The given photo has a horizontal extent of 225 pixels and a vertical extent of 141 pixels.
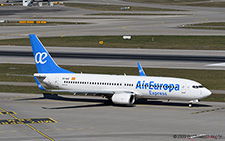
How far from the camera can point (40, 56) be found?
6219 cm

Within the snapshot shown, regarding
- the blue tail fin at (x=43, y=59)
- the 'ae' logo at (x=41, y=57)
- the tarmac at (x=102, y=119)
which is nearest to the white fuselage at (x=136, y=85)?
the blue tail fin at (x=43, y=59)

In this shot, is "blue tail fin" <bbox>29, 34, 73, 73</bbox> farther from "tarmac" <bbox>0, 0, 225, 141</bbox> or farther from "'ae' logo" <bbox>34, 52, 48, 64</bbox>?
"tarmac" <bbox>0, 0, 225, 141</bbox>

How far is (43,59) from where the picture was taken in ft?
204

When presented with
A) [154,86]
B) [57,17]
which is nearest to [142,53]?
[154,86]

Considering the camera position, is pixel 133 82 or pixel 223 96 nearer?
pixel 133 82

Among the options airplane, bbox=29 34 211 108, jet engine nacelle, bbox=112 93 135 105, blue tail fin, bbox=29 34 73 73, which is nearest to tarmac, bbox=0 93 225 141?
jet engine nacelle, bbox=112 93 135 105

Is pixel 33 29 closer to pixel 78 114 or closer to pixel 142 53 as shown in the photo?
pixel 142 53

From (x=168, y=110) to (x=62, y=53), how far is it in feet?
192

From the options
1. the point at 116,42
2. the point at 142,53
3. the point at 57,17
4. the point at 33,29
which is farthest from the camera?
the point at 57,17

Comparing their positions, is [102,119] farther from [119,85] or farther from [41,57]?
[41,57]

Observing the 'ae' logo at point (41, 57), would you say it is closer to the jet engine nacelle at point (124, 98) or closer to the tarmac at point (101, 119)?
the tarmac at point (101, 119)

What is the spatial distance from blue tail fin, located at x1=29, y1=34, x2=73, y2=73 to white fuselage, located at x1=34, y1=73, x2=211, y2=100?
2.22 feet

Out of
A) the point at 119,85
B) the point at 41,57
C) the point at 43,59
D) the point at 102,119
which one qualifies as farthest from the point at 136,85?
the point at 41,57

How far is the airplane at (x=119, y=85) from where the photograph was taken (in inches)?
2173
